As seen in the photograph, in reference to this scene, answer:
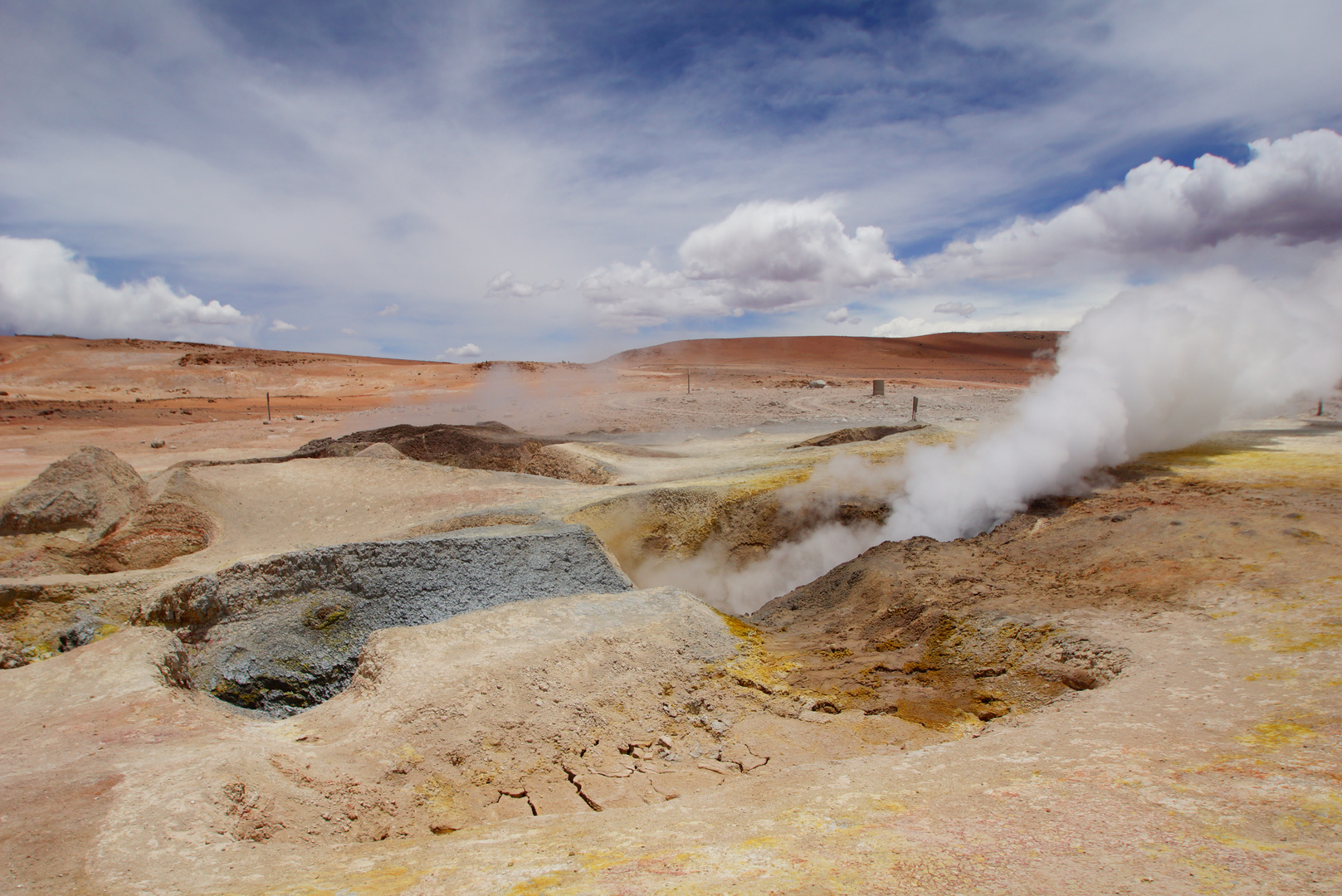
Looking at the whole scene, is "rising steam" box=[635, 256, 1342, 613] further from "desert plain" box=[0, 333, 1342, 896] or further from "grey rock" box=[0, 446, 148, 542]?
"grey rock" box=[0, 446, 148, 542]

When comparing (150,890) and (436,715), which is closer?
(150,890)

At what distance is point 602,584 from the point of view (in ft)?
22.5

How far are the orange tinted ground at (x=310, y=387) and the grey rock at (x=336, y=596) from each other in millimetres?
7792

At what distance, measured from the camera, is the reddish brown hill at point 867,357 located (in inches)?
1942

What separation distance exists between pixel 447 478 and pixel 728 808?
7997 mm

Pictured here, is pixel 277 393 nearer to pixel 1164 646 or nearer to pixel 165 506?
pixel 165 506

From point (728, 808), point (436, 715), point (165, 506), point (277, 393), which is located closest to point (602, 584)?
point (436, 715)

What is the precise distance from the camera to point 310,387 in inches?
1598

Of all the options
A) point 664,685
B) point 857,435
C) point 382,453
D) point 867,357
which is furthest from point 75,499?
point 867,357

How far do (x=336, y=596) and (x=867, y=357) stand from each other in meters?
60.4

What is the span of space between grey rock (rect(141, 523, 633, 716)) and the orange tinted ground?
7792 mm

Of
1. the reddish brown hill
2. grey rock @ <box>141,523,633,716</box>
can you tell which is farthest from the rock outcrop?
the reddish brown hill

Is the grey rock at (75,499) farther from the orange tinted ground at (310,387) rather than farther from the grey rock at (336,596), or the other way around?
the orange tinted ground at (310,387)

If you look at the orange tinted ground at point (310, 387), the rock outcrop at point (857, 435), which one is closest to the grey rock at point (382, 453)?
the orange tinted ground at point (310, 387)
